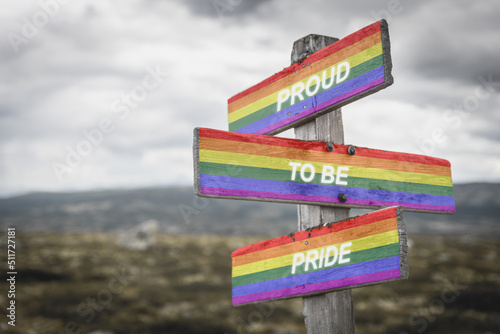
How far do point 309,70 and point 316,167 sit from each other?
74 cm

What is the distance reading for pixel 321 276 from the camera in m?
2.42

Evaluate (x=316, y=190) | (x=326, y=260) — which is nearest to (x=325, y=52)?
(x=316, y=190)

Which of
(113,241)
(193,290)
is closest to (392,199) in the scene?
(193,290)

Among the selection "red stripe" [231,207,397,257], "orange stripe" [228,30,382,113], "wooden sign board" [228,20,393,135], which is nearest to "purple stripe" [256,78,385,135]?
"wooden sign board" [228,20,393,135]

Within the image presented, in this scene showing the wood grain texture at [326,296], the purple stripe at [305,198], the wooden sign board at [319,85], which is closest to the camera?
the purple stripe at [305,198]

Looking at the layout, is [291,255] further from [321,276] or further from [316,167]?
[316,167]

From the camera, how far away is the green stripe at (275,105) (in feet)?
7.84

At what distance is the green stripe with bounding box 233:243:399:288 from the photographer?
212 centimetres

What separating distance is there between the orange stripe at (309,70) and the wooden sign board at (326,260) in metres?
1.06

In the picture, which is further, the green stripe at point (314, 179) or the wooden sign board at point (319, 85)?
the wooden sign board at point (319, 85)

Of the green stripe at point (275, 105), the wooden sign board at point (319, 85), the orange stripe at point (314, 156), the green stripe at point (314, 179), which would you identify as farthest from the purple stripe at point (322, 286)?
the green stripe at point (275, 105)

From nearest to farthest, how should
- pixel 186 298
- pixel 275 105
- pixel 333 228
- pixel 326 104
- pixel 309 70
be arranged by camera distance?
pixel 333 228
pixel 326 104
pixel 309 70
pixel 275 105
pixel 186 298

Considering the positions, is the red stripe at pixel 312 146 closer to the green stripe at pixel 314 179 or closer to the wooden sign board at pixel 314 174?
the wooden sign board at pixel 314 174

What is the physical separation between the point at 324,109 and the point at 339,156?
0.34m
